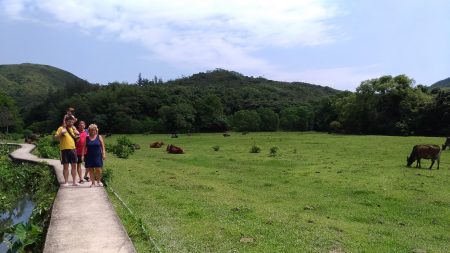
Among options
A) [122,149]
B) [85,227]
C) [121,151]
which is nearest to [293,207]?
[85,227]

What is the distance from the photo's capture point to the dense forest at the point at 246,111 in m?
64.0

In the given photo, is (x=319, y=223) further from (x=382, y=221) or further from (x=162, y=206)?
(x=162, y=206)

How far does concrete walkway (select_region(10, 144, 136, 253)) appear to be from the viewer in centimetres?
796

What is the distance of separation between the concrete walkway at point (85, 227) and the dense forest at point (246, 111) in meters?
54.2

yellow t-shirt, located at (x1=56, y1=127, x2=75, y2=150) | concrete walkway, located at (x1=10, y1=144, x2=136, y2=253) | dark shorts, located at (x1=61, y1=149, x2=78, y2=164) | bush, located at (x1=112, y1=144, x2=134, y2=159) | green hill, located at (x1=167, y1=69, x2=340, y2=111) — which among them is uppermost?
green hill, located at (x1=167, y1=69, x2=340, y2=111)

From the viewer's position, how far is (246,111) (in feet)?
301

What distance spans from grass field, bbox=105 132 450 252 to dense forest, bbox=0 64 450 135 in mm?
41842

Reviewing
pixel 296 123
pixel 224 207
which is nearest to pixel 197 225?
pixel 224 207

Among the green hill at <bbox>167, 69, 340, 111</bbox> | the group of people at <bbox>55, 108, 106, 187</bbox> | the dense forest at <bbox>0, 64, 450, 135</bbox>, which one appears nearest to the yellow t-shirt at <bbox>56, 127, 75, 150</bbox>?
the group of people at <bbox>55, 108, 106, 187</bbox>

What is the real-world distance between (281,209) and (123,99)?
91.4 meters

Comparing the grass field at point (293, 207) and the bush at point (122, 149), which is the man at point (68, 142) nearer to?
the grass field at point (293, 207)

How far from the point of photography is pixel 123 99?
333ft

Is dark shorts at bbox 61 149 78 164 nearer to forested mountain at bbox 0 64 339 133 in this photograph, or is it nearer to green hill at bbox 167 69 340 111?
forested mountain at bbox 0 64 339 133

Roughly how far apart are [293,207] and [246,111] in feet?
256
